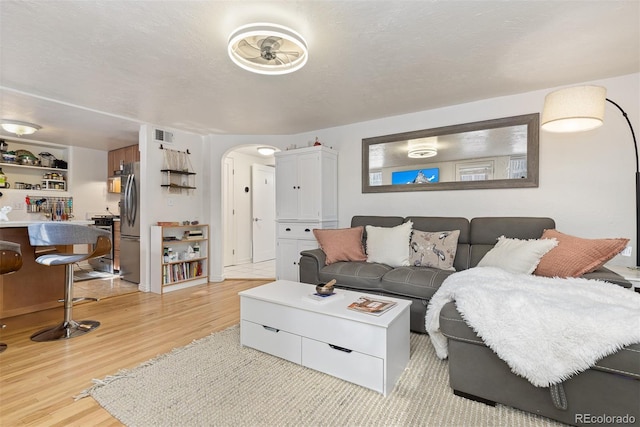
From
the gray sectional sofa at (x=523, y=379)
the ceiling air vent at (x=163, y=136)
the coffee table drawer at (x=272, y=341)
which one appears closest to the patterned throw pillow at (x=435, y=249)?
the gray sectional sofa at (x=523, y=379)

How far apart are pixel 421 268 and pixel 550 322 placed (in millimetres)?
1387

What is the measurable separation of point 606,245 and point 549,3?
1626 mm

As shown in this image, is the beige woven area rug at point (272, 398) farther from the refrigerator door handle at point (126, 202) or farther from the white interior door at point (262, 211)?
the white interior door at point (262, 211)

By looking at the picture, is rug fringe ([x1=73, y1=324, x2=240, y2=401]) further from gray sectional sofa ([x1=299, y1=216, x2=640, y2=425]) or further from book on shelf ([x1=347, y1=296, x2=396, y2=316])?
gray sectional sofa ([x1=299, y1=216, x2=640, y2=425])

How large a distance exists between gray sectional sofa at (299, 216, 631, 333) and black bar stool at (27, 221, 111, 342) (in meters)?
1.92

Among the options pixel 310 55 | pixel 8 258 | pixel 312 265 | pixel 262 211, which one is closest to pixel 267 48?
pixel 310 55

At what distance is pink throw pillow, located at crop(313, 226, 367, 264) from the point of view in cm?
317

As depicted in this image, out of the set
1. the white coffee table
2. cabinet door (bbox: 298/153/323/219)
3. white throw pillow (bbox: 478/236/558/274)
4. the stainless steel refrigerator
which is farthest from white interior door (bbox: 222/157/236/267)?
white throw pillow (bbox: 478/236/558/274)

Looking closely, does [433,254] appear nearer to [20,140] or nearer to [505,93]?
[505,93]

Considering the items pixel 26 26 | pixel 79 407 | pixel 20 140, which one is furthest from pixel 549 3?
pixel 20 140

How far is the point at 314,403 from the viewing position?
1.60 meters

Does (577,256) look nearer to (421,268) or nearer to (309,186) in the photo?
(421,268)

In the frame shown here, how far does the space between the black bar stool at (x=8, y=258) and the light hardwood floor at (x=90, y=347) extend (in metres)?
0.45

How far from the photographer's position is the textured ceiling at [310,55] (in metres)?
1.73
